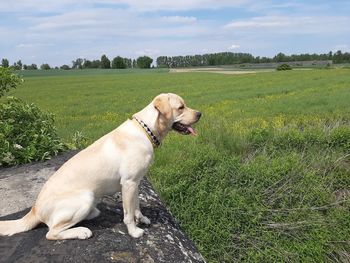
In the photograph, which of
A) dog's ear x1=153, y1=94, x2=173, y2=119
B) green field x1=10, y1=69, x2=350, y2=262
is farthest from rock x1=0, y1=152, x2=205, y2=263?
green field x1=10, y1=69, x2=350, y2=262

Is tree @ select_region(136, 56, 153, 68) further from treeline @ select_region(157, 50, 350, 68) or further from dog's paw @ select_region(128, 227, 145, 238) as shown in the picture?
dog's paw @ select_region(128, 227, 145, 238)

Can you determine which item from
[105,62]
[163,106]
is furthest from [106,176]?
[105,62]

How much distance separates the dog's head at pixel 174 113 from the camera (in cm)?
466

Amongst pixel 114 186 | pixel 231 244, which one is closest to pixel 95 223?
pixel 114 186

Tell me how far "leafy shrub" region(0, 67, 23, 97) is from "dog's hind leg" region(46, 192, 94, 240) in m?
3.79

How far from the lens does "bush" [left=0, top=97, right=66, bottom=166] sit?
681cm

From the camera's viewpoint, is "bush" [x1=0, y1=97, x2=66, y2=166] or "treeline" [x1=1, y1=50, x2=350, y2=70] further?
"treeline" [x1=1, y1=50, x2=350, y2=70]

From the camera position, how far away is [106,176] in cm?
448

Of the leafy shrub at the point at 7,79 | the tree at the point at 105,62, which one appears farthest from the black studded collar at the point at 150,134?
the tree at the point at 105,62

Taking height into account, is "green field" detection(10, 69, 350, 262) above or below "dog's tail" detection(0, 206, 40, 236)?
below

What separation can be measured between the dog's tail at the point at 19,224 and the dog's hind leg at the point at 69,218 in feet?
0.69

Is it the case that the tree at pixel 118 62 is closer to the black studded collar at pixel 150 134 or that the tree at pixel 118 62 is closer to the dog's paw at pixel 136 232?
the black studded collar at pixel 150 134

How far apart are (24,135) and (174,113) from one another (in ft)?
11.3

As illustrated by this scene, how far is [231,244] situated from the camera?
23.2 feet
